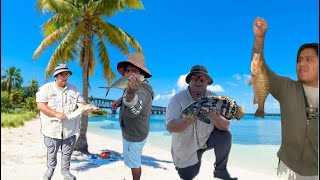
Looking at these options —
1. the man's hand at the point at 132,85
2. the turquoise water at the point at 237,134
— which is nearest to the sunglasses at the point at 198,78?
the man's hand at the point at 132,85

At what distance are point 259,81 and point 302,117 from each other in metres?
0.47

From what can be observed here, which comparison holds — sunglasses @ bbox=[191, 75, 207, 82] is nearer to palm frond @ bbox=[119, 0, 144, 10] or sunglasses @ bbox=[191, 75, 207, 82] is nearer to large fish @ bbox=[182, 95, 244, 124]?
large fish @ bbox=[182, 95, 244, 124]

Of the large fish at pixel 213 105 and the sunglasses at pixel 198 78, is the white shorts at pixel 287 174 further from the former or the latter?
the sunglasses at pixel 198 78

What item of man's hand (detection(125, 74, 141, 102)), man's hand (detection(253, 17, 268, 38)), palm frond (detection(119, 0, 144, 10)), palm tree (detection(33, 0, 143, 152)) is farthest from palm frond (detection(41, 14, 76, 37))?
man's hand (detection(253, 17, 268, 38))

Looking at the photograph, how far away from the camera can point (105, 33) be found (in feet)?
46.2

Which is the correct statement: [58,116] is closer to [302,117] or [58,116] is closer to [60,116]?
[60,116]

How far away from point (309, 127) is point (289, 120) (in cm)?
15

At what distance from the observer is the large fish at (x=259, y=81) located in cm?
259

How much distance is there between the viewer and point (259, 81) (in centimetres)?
262

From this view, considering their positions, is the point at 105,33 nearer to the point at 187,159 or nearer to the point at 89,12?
the point at 89,12

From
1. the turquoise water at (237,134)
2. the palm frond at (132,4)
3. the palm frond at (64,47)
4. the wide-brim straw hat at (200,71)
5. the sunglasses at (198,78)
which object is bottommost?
the turquoise water at (237,134)

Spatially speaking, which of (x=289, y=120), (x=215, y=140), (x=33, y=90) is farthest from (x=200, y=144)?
(x=33, y=90)

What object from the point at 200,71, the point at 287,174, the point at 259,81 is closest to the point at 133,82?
the point at 200,71

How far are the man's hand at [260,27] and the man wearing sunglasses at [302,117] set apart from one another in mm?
24
